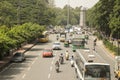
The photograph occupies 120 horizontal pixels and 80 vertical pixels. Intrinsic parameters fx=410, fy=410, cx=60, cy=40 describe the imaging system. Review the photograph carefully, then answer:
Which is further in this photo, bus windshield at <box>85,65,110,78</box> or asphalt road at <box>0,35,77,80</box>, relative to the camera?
asphalt road at <box>0,35,77,80</box>

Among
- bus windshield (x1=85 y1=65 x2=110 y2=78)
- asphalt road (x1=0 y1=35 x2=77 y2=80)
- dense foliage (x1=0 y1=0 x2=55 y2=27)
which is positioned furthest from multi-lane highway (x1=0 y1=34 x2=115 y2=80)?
dense foliage (x1=0 y1=0 x2=55 y2=27)

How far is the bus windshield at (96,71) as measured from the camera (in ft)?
92.8

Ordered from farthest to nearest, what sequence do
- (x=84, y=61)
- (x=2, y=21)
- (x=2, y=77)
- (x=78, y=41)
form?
(x=2, y=21), (x=78, y=41), (x=2, y=77), (x=84, y=61)

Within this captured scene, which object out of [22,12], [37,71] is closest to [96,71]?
[37,71]

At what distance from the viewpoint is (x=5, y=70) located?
135 ft

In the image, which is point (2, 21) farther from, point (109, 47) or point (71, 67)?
point (71, 67)

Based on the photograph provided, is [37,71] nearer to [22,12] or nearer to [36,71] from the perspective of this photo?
[36,71]

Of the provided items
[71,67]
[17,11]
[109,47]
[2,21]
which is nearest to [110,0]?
[109,47]

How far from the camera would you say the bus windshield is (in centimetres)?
2830

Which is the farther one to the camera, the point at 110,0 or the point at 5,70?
the point at 110,0

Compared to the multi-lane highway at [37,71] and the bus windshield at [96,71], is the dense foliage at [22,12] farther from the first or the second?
the bus windshield at [96,71]

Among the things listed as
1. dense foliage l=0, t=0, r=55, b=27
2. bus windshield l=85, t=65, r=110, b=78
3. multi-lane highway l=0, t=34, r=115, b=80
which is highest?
dense foliage l=0, t=0, r=55, b=27

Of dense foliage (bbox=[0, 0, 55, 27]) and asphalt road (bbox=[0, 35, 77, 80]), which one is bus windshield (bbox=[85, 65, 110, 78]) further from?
dense foliage (bbox=[0, 0, 55, 27])

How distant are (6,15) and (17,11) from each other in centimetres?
1195
